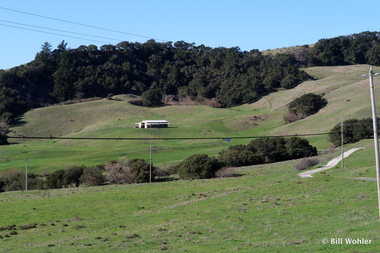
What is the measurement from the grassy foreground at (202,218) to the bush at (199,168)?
8031mm

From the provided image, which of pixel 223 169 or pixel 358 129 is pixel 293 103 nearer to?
pixel 358 129

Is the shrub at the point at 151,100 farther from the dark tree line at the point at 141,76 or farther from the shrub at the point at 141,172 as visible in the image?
the shrub at the point at 141,172

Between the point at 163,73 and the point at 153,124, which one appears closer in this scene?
the point at 153,124

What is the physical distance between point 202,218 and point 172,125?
85445mm

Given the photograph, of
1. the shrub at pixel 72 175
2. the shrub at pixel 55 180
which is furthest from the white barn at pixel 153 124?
the shrub at pixel 55 180

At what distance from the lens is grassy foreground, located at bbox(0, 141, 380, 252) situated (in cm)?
1828

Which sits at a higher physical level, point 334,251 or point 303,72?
point 303,72

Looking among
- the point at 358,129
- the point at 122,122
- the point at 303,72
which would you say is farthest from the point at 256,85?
the point at 358,129

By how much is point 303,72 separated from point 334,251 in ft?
463

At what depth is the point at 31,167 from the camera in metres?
66.8

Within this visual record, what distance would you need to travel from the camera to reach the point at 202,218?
89.1 feet

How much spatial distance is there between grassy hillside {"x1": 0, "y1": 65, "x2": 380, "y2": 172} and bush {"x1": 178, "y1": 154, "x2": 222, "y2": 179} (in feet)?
40.6

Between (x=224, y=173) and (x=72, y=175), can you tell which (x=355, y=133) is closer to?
(x=224, y=173)

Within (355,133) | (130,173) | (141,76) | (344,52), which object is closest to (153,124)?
(355,133)
